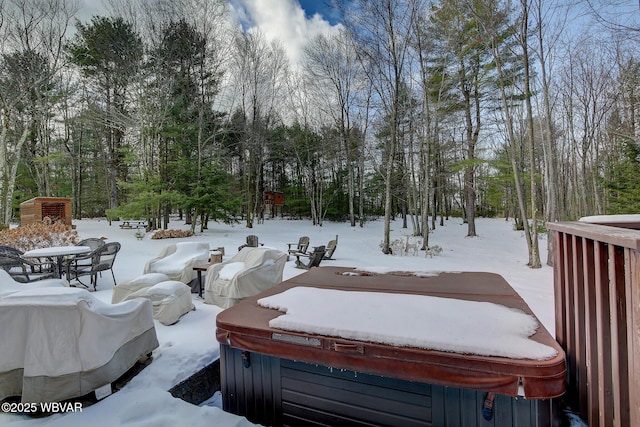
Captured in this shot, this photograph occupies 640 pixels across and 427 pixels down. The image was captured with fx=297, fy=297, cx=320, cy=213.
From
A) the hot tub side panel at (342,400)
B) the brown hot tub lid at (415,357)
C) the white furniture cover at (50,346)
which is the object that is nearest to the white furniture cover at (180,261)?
the white furniture cover at (50,346)

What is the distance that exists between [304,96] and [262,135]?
12.1ft

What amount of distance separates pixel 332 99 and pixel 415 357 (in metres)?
17.0

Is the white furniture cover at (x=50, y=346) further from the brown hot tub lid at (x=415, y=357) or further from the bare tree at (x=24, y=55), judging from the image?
the bare tree at (x=24, y=55)

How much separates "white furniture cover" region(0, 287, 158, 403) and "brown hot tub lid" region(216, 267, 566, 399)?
955 millimetres

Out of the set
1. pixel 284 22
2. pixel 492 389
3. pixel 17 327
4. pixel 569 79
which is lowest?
pixel 492 389

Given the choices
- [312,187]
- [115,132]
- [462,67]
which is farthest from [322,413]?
[115,132]

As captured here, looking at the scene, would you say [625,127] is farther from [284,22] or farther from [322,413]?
[322,413]

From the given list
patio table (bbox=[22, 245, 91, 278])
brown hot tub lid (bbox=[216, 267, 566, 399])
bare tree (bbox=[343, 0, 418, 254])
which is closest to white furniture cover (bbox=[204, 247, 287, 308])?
brown hot tub lid (bbox=[216, 267, 566, 399])

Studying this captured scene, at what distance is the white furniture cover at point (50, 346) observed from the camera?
1981mm

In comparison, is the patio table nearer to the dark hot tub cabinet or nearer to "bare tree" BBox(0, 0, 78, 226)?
the dark hot tub cabinet

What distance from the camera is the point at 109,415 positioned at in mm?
1974

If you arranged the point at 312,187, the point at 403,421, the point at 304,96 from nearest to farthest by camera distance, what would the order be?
the point at 403,421
the point at 304,96
the point at 312,187

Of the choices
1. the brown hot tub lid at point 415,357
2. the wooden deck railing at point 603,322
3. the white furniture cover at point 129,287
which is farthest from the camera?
the white furniture cover at point 129,287

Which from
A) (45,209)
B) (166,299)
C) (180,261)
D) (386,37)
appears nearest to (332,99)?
(386,37)
